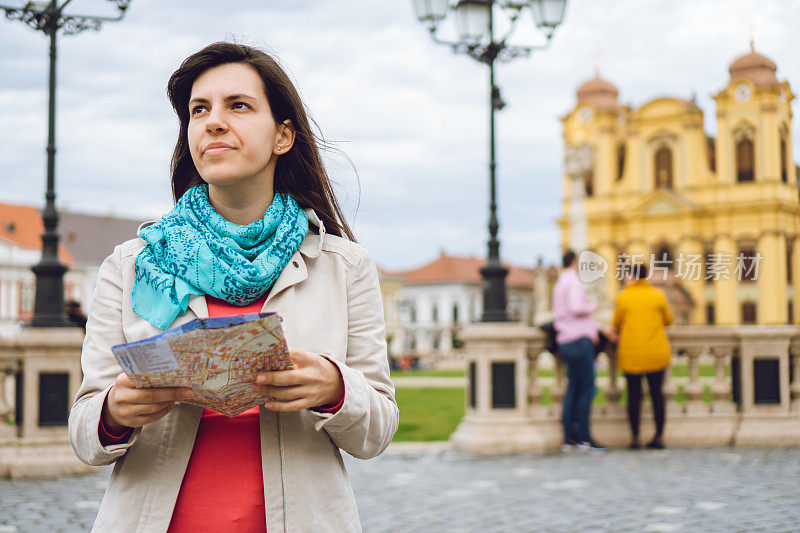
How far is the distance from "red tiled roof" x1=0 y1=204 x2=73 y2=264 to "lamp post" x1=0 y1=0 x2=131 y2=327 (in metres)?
59.1

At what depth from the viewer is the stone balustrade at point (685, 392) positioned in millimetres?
9805

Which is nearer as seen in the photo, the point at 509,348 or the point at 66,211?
the point at 509,348

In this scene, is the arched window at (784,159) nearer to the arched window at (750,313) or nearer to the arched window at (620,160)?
the arched window at (750,313)

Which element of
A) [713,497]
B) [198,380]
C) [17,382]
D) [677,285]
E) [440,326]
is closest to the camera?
[198,380]

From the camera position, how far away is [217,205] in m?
2.04

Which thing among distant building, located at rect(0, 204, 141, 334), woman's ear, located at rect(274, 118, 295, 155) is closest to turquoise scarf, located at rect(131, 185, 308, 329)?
woman's ear, located at rect(274, 118, 295, 155)

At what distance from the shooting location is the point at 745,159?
14.4 m

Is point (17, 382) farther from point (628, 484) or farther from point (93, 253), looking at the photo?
point (93, 253)

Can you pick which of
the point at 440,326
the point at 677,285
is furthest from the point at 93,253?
the point at 677,285

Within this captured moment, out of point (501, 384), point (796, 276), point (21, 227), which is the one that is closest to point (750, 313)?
point (796, 276)

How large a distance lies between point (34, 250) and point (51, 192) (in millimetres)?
61872

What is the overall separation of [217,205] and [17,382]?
24.3 ft

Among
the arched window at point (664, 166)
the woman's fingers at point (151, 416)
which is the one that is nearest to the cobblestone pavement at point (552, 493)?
the woman's fingers at point (151, 416)

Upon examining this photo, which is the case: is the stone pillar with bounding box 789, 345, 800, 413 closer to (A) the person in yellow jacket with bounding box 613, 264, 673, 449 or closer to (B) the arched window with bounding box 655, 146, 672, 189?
(A) the person in yellow jacket with bounding box 613, 264, 673, 449
